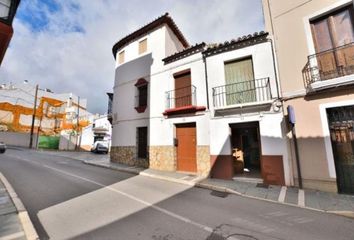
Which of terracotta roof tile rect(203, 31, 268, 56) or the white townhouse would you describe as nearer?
the white townhouse

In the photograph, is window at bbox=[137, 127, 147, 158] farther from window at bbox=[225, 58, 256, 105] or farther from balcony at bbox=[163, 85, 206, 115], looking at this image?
window at bbox=[225, 58, 256, 105]

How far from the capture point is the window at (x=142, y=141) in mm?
12186

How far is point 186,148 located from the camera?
10281 mm

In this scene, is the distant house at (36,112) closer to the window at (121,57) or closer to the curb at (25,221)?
the window at (121,57)

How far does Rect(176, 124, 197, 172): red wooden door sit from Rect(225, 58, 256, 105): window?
2.70 m

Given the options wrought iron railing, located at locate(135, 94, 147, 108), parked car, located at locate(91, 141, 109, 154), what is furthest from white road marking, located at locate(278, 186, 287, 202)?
parked car, located at locate(91, 141, 109, 154)

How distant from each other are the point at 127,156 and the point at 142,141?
1.62 m

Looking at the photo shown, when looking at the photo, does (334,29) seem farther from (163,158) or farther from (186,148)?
(163,158)

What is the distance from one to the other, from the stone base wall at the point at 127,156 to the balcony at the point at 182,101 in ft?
11.8

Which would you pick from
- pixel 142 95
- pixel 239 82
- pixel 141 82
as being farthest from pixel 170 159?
pixel 141 82

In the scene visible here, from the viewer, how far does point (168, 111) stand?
1062 cm

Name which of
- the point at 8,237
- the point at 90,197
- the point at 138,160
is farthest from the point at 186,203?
the point at 138,160

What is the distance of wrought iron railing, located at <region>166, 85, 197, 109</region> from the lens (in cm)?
1016

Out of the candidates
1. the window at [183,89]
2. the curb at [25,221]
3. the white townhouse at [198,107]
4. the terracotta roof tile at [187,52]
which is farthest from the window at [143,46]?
the curb at [25,221]
